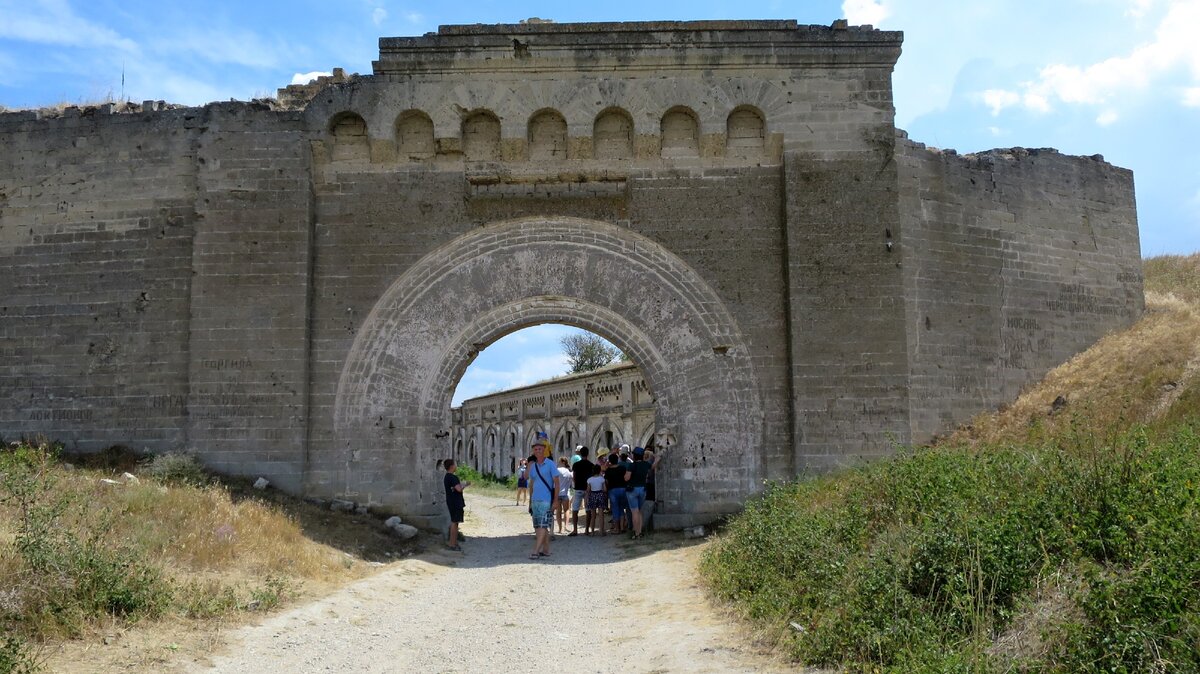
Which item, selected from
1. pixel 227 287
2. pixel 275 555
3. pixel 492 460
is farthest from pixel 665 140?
pixel 492 460

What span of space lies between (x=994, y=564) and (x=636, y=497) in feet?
21.1

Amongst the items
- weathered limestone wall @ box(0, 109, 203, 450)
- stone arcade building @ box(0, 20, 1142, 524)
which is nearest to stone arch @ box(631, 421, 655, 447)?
stone arcade building @ box(0, 20, 1142, 524)

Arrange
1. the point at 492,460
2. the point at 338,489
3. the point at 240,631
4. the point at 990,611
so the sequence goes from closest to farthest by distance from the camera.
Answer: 1. the point at 990,611
2. the point at 240,631
3. the point at 338,489
4. the point at 492,460

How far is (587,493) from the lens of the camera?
12344 millimetres

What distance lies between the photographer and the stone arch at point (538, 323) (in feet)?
35.0

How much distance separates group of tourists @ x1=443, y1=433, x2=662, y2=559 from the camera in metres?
10.2

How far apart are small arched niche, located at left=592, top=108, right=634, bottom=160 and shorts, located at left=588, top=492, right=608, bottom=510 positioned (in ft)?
15.0

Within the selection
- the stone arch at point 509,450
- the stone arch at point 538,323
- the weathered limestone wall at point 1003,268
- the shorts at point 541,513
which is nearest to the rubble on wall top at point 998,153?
the weathered limestone wall at point 1003,268

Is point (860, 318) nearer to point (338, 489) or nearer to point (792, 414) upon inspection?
point (792, 414)

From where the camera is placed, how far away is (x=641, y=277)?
36.2 ft

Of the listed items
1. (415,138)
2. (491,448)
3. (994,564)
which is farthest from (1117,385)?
(491,448)

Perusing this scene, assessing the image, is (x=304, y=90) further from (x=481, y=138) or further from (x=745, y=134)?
(x=745, y=134)

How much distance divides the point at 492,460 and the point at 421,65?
70.1 ft

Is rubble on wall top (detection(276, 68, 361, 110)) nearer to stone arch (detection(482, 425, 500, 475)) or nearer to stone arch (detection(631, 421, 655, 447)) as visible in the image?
stone arch (detection(631, 421, 655, 447))
